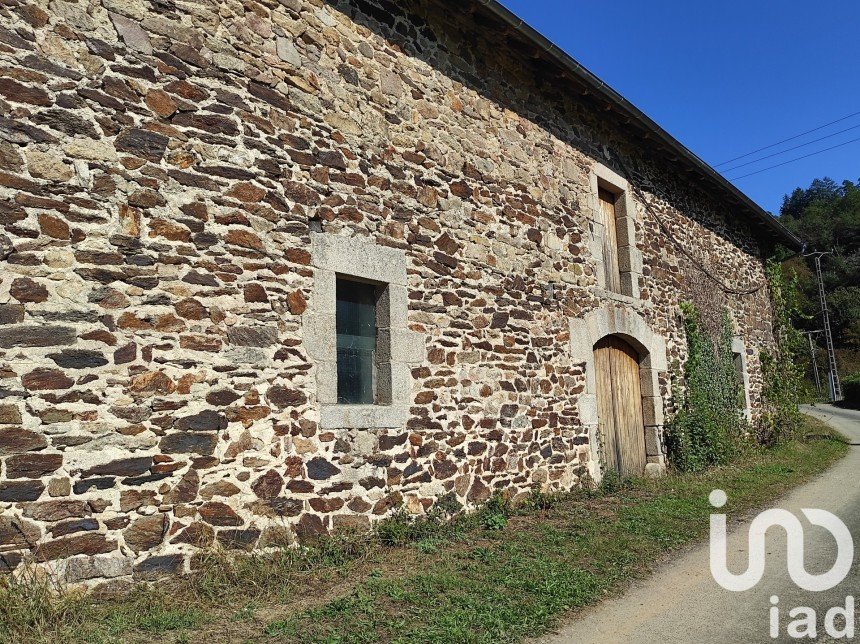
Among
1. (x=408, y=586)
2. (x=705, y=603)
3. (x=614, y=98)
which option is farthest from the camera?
(x=614, y=98)

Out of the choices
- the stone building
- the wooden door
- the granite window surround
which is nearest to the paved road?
the stone building

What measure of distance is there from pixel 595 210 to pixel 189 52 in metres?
5.56

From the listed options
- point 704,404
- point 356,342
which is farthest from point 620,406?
point 356,342

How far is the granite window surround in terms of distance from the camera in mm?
4906

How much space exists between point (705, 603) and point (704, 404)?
20.7ft

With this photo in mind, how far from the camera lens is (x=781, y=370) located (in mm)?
13219

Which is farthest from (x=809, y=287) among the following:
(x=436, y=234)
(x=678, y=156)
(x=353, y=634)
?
(x=353, y=634)

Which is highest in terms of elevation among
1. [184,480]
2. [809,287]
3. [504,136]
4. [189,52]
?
[809,287]

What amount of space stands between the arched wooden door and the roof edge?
3131 millimetres

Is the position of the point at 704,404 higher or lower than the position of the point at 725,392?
lower

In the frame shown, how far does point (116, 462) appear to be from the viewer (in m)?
3.90

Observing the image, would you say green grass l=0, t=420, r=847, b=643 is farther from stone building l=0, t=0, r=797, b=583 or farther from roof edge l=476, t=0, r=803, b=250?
roof edge l=476, t=0, r=803, b=250

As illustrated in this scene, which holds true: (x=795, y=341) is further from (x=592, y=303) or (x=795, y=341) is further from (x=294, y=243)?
(x=294, y=243)

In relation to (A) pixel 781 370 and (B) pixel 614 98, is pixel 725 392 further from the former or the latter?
(B) pixel 614 98
